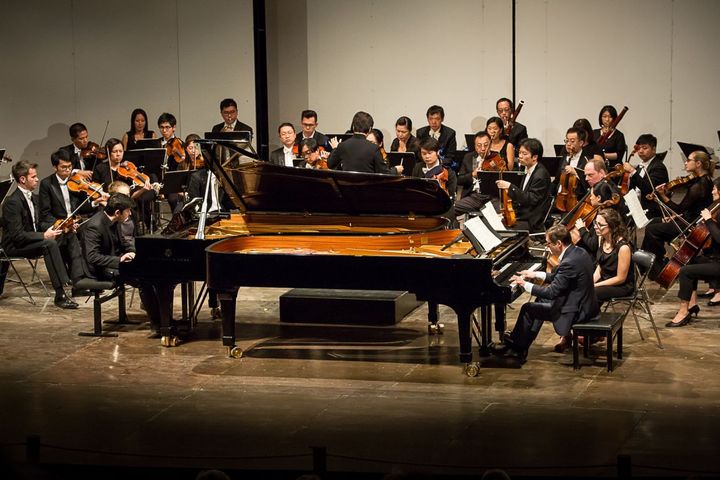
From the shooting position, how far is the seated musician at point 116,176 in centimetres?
1188

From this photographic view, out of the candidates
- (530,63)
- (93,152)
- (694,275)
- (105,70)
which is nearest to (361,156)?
(694,275)

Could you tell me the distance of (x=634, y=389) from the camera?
7.48m

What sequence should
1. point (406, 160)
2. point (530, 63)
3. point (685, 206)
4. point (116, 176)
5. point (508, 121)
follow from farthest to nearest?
point (530, 63) → point (508, 121) → point (116, 176) → point (406, 160) → point (685, 206)

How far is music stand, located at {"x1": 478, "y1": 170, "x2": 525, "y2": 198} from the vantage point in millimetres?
10883

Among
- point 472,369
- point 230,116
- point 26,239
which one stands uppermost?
point 230,116

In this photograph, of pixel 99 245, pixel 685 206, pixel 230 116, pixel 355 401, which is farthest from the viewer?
pixel 230 116

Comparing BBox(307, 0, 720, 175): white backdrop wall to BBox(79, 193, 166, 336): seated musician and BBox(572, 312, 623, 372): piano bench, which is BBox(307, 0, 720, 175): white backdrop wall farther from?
BBox(572, 312, 623, 372): piano bench

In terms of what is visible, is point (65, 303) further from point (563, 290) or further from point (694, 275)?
point (694, 275)

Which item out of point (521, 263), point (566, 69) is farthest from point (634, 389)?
point (566, 69)

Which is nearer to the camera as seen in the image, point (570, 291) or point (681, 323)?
point (570, 291)

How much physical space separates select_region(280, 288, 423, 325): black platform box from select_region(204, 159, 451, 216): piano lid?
2.28 feet

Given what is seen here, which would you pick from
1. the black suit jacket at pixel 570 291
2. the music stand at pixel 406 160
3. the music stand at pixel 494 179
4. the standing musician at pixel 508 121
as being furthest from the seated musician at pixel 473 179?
the black suit jacket at pixel 570 291

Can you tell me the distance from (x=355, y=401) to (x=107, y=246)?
2884 millimetres

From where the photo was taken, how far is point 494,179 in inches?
430
